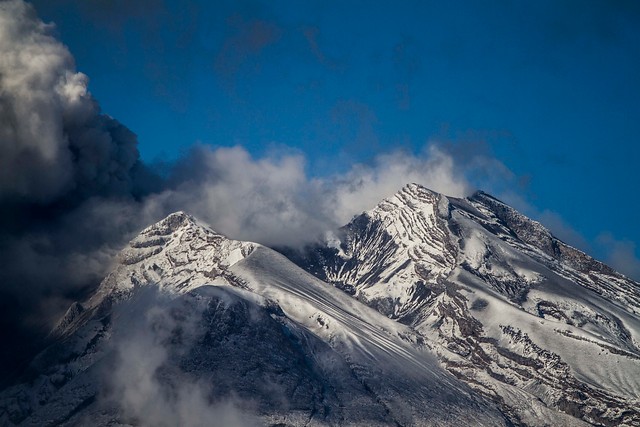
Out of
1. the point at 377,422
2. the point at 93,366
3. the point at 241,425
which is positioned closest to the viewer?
the point at 241,425

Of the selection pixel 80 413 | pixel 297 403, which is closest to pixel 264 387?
pixel 297 403

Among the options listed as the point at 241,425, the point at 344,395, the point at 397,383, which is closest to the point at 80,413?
the point at 241,425

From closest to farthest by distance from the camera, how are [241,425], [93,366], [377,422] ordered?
[241,425]
[377,422]
[93,366]

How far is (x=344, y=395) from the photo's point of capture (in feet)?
625

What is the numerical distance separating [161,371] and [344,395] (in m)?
38.3

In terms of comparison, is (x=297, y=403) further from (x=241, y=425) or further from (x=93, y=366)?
(x=93, y=366)

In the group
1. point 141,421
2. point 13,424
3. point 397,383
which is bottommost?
point 13,424

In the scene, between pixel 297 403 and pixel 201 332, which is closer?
pixel 297 403

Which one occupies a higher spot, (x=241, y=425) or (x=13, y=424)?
(x=241, y=425)

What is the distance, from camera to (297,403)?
18225 centimetres

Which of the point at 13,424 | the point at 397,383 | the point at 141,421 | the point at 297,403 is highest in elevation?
the point at 397,383

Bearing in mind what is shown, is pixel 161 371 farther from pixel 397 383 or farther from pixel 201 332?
pixel 397 383

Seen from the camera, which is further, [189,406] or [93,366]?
[93,366]

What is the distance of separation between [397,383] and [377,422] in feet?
61.2
